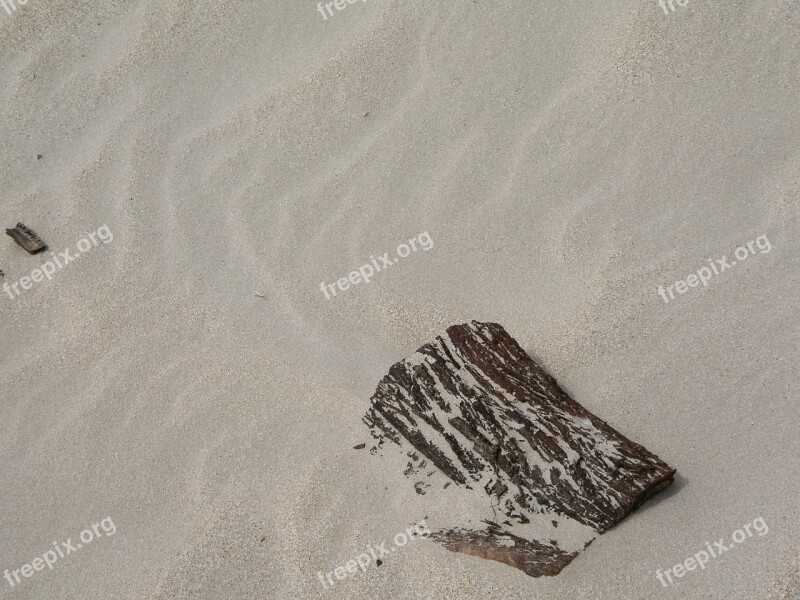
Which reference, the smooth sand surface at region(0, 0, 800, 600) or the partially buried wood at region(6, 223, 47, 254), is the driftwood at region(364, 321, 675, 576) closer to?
the smooth sand surface at region(0, 0, 800, 600)

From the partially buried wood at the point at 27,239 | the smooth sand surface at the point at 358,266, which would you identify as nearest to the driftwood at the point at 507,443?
the smooth sand surface at the point at 358,266

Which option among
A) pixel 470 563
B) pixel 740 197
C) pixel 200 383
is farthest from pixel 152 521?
pixel 740 197

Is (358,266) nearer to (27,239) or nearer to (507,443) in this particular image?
(507,443)

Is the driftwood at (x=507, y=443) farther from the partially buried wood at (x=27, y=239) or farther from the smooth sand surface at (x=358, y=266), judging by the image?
the partially buried wood at (x=27, y=239)

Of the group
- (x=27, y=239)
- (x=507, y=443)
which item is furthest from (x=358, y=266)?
(x=27, y=239)

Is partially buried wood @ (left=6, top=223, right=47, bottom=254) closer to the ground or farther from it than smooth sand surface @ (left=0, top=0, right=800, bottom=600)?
farther from it

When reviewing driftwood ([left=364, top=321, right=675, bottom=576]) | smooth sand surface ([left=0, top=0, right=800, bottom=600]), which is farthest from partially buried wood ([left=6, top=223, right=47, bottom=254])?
driftwood ([left=364, top=321, right=675, bottom=576])
